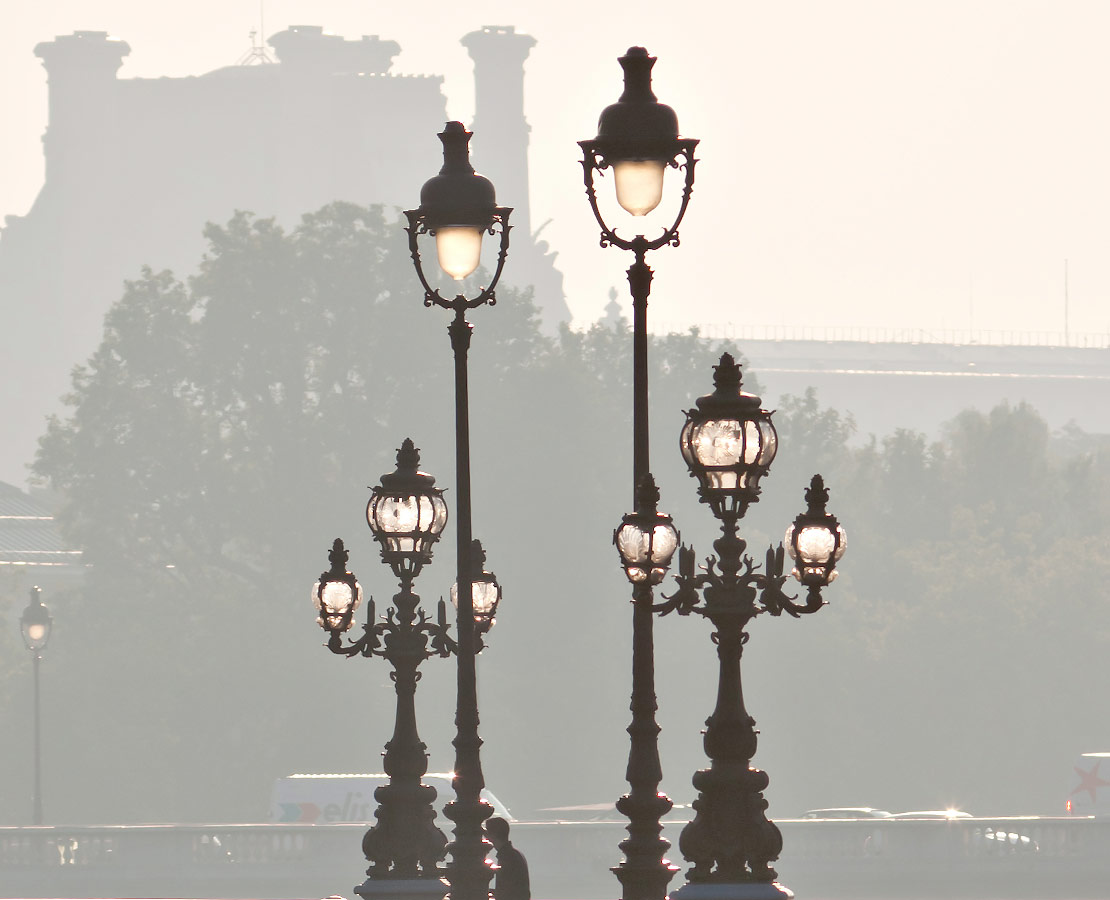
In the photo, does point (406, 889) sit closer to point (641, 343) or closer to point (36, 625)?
point (641, 343)

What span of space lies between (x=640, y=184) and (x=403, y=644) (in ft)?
21.4

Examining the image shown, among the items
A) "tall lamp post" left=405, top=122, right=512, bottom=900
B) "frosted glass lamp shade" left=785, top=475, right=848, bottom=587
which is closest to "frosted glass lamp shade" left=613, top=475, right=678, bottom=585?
"frosted glass lamp shade" left=785, top=475, right=848, bottom=587

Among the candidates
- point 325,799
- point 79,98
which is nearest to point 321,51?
point 79,98

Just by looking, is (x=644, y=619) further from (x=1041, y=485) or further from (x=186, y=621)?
(x=1041, y=485)

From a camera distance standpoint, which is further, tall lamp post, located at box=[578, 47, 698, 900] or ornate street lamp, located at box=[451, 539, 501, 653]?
ornate street lamp, located at box=[451, 539, 501, 653]

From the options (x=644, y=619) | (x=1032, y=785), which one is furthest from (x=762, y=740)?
(x=644, y=619)

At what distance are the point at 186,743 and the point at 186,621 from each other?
3.96 m

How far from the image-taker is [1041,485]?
304 ft

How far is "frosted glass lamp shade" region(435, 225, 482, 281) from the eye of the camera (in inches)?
805

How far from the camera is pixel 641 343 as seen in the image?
55.1 feet

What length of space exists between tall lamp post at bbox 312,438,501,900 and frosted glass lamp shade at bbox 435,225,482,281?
2.23 m

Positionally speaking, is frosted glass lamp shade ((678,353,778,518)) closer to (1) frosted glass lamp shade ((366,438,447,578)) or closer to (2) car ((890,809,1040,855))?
(1) frosted glass lamp shade ((366,438,447,578))

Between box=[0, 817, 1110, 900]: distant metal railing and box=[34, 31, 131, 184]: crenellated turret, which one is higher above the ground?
box=[34, 31, 131, 184]: crenellated turret

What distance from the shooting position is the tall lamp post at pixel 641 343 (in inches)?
653
